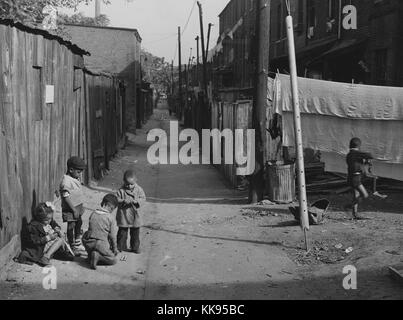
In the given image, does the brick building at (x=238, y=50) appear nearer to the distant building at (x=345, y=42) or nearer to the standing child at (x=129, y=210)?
the distant building at (x=345, y=42)

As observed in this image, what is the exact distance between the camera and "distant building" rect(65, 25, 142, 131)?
34.5m

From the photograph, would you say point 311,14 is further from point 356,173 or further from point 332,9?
point 356,173

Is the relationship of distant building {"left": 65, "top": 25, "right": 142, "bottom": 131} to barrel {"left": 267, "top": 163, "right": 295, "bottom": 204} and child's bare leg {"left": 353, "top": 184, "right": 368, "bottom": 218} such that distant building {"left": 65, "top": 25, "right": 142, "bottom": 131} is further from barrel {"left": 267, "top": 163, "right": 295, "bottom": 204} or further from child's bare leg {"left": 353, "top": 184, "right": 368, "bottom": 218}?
child's bare leg {"left": 353, "top": 184, "right": 368, "bottom": 218}

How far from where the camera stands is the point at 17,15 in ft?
38.0

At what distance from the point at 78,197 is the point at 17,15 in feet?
20.3

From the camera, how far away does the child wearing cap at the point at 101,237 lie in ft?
21.1

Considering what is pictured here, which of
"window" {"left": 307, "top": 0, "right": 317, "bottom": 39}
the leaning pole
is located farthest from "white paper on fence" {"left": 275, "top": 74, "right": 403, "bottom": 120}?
"window" {"left": 307, "top": 0, "right": 317, "bottom": 39}

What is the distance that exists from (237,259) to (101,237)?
1.78m

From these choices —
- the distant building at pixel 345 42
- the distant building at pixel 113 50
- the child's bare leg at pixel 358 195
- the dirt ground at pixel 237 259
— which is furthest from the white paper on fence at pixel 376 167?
the distant building at pixel 113 50

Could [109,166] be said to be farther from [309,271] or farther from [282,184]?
[309,271]

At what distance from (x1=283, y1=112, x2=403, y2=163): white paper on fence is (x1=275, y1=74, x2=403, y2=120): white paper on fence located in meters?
0.14

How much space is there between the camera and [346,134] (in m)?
10.3
